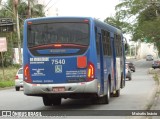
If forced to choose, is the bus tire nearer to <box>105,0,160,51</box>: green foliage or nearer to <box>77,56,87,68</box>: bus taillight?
<box>77,56,87,68</box>: bus taillight

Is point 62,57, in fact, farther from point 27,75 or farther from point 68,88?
point 27,75

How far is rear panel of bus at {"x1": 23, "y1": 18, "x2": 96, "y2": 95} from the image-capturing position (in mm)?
17000

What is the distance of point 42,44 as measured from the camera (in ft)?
56.7

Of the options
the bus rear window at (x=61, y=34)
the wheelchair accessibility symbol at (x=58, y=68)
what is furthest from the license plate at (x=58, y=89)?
the bus rear window at (x=61, y=34)

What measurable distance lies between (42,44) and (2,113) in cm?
269

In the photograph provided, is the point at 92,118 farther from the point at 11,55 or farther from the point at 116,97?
the point at 11,55

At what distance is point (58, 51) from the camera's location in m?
17.1

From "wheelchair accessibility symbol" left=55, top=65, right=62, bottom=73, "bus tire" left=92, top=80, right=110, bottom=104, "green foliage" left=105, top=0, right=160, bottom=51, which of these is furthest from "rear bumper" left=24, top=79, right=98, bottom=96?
"green foliage" left=105, top=0, right=160, bottom=51

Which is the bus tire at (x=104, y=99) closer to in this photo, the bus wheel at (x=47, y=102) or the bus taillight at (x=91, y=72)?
the bus wheel at (x=47, y=102)

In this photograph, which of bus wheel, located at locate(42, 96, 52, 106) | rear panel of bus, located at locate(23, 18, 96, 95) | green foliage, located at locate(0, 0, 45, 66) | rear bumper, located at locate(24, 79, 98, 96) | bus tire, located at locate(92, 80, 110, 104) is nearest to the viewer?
rear bumper, located at locate(24, 79, 98, 96)

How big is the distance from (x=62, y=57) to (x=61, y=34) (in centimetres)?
83

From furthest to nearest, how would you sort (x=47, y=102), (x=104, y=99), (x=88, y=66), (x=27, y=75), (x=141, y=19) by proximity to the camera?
(x=141, y=19), (x=104, y=99), (x=47, y=102), (x=27, y=75), (x=88, y=66)

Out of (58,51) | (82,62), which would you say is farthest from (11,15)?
(82,62)

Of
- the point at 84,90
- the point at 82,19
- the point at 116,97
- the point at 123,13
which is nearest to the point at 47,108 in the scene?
the point at 84,90
